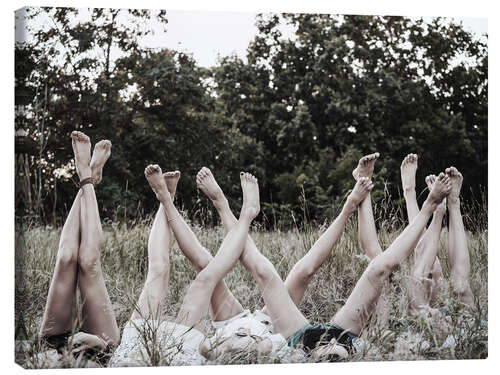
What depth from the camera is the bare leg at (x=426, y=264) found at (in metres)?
4.83

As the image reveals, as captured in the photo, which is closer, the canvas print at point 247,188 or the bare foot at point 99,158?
the canvas print at point 247,188

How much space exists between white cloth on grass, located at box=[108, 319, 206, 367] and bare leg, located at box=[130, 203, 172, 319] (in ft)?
0.36

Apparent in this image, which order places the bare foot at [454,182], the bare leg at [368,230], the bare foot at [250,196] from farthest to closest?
1. the bare foot at [454,182]
2. the bare leg at [368,230]
3. the bare foot at [250,196]

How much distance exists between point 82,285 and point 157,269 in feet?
1.72

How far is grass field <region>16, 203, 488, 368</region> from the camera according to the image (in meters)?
4.35

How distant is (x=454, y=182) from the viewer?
509 cm

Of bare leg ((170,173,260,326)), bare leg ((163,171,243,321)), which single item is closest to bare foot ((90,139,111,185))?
bare leg ((163,171,243,321))

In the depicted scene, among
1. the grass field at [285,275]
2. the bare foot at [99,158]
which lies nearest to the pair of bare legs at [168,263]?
the grass field at [285,275]

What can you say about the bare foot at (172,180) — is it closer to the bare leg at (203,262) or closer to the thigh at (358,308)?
the bare leg at (203,262)

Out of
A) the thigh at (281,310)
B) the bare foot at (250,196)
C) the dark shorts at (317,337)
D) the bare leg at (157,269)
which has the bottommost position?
the dark shorts at (317,337)

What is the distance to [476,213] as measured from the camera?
511 centimetres

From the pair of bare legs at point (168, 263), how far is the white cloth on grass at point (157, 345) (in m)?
0.07

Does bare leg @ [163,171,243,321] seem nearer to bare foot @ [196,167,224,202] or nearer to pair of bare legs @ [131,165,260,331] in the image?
pair of bare legs @ [131,165,260,331]
